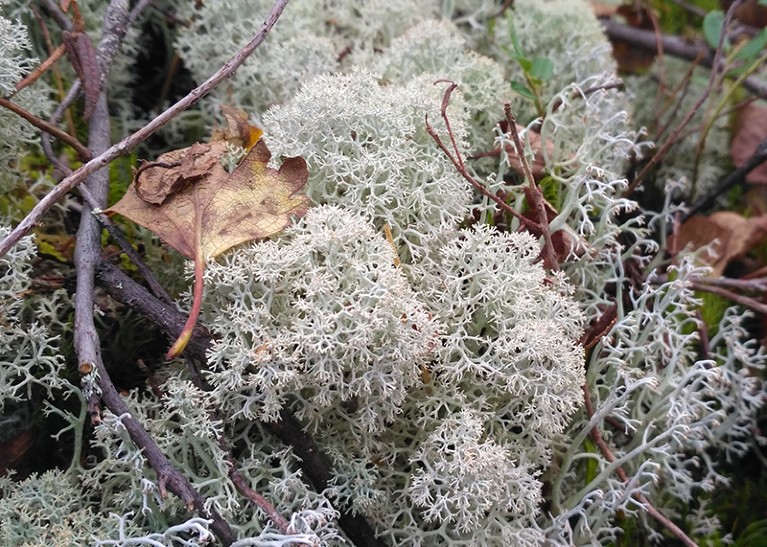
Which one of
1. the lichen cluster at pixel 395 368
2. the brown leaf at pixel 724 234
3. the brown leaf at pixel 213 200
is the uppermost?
the brown leaf at pixel 213 200

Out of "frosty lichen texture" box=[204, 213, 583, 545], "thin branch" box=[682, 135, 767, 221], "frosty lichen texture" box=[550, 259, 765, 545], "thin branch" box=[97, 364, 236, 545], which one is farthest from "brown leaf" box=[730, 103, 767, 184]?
"thin branch" box=[97, 364, 236, 545]

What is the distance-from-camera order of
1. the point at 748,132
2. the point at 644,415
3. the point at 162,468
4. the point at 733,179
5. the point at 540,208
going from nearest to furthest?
1. the point at 162,468
2. the point at 540,208
3. the point at 644,415
4. the point at 733,179
5. the point at 748,132

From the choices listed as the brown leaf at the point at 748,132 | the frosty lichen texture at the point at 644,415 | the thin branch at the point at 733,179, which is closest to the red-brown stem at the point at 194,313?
the frosty lichen texture at the point at 644,415

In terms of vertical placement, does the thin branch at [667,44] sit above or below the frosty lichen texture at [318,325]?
below

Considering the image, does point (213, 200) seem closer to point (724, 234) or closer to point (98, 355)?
point (98, 355)

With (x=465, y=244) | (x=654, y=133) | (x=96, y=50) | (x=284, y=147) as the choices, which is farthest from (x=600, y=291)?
(x=96, y=50)

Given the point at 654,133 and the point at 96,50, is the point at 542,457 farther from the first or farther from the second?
the point at 654,133

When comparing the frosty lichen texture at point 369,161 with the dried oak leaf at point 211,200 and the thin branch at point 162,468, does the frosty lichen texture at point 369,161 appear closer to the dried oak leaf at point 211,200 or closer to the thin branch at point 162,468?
the dried oak leaf at point 211,200

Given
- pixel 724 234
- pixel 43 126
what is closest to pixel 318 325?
pixel 43 126
